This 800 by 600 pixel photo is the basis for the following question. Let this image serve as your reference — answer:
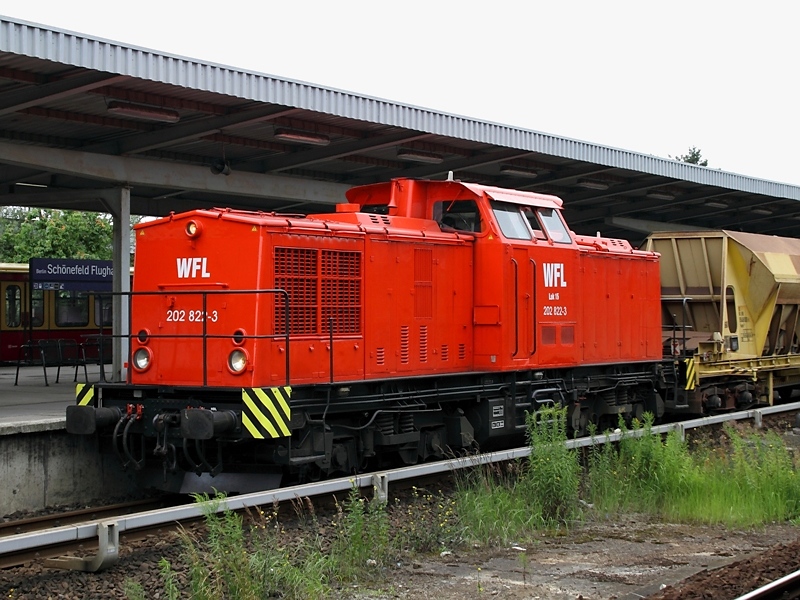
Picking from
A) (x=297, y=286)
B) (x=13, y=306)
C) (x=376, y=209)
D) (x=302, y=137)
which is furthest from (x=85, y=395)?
(x=13, y=306)

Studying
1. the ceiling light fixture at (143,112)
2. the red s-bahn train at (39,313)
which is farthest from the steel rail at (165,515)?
the red s-bahn train at (39,313)

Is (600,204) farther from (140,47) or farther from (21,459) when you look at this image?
(21,459)

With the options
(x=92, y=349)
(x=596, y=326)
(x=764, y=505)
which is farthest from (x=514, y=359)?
(x=92, y=349)

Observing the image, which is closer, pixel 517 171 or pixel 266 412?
pixel 266 412

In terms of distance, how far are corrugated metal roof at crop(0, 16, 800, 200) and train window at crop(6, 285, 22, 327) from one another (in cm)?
1498

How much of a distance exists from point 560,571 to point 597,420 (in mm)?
6741

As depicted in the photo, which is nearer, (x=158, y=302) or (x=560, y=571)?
(x=560, y=571)

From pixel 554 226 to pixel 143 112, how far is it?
5.94 meters

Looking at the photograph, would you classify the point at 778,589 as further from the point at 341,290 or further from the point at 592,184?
the point at 592,184

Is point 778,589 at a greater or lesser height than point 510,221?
Answer: lesser

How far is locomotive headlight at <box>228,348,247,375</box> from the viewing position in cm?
948

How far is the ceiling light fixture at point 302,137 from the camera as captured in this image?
14.9 metres

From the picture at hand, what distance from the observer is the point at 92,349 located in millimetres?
26500

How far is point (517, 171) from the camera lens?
63.3 feet
